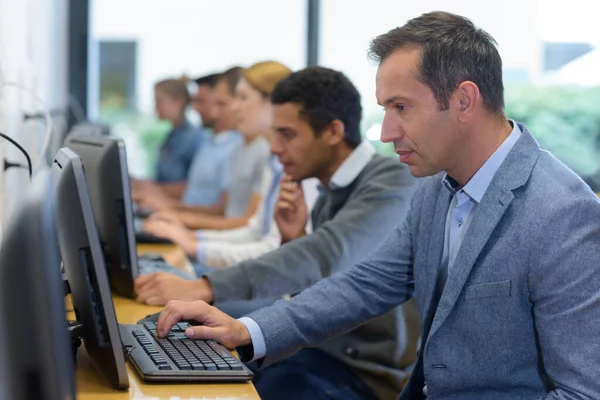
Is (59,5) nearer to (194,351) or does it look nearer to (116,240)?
(116,240)

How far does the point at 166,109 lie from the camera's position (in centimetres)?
553

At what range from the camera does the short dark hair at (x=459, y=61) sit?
1.40 metres

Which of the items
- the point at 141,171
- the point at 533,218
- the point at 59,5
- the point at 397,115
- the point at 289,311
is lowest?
the point at 141,171

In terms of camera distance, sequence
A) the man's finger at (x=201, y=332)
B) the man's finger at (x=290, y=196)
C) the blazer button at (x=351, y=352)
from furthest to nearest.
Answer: the man's finger at (x=290, y=196) < the blazer button at (x=351, y=352) < the man's finger at (x=201, y=332)

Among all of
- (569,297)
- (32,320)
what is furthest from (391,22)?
(32,320)

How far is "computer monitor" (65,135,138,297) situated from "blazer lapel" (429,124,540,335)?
0.72 meters

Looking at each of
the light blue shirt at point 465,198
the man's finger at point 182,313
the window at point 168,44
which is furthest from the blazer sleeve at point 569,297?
Answer: the window at point 168,44

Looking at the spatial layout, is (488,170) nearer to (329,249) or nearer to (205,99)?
(329,249)

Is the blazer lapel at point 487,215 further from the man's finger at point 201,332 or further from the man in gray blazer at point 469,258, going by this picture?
the man's finger at point 201,332

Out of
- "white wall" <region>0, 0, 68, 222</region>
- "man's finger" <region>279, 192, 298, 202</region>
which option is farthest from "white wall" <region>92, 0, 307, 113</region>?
"man's finger" <region>279, 192, 298, 202</region>

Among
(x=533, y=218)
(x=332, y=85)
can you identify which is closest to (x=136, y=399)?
(x=533, y=218)

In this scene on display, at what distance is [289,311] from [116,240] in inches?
18.1

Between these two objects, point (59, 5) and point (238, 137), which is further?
point (59, 5)

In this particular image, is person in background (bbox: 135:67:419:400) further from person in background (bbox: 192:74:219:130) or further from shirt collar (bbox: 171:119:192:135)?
shirt collar (bbox: 171:119:192:135)
